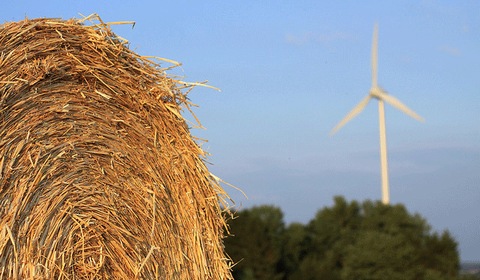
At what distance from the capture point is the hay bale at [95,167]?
4215 mm

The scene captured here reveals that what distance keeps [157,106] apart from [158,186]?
1.68 ft

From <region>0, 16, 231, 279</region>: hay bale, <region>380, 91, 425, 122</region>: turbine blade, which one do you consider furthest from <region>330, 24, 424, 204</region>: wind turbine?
<region>0, 16, 231, 279</region>: hay bale

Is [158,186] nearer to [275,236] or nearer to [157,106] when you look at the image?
[157,106]

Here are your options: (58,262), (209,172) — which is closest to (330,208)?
(209,172)

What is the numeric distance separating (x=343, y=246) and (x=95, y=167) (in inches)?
287

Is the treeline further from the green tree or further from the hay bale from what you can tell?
Result: the hay bale

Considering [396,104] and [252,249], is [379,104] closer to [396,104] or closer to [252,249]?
[396,104]

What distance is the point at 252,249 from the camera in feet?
31.7

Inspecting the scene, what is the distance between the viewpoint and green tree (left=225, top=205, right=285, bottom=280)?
959 centimetres

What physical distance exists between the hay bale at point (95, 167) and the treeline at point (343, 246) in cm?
480

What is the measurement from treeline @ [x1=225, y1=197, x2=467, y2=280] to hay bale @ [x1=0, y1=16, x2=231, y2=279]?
4803mm

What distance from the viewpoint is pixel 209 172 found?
16.0 feet

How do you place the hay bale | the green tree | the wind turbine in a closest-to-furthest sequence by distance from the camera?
the hay bale
the green tree
the wind turbine

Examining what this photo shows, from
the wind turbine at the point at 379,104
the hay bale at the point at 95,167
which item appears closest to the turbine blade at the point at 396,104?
the wind turbine at the point at 379,104
